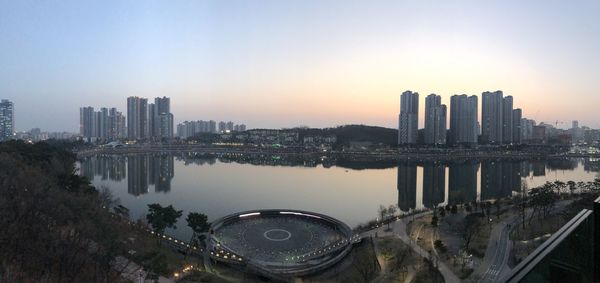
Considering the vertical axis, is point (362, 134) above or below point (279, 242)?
above

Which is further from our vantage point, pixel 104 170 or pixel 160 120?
pixel 160 120

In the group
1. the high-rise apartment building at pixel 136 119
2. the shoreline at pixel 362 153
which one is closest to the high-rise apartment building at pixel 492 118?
the shoreline at pixel 362 153

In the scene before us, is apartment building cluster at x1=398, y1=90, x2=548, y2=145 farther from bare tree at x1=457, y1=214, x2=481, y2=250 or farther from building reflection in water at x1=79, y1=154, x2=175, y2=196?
bare tree at x1=457, y1=214, x2=481, y2=250

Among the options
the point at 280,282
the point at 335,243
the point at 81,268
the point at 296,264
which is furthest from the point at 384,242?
the point at 81,268

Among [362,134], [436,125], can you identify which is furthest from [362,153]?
[362,134]

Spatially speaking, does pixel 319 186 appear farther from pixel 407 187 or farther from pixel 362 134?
pixel 362 134

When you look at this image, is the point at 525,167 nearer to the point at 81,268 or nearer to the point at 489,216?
the point at 489,216

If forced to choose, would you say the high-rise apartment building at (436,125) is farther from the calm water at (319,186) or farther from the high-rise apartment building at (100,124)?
A: the high-rise apartment building at (100,124)
